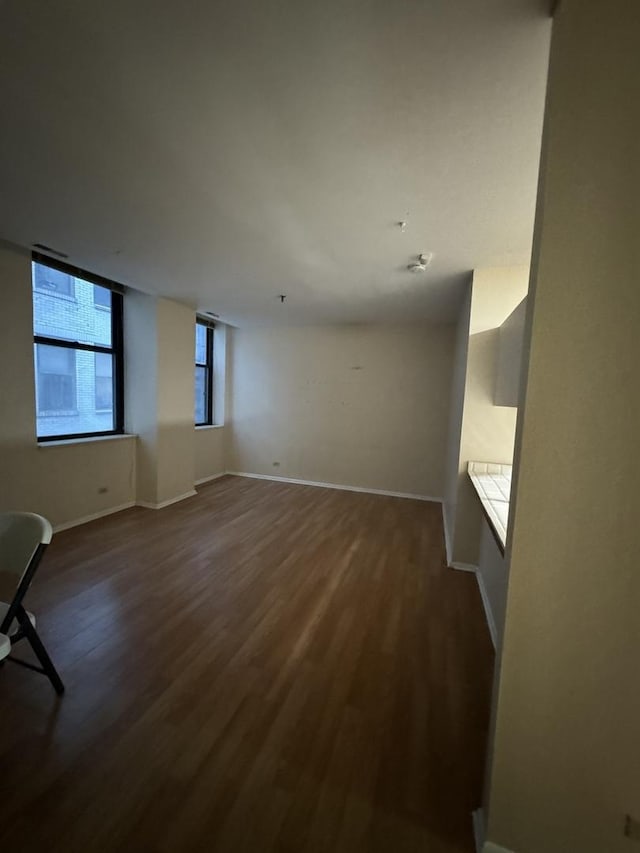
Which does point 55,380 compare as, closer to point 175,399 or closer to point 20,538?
point 175,399

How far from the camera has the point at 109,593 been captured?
235cm

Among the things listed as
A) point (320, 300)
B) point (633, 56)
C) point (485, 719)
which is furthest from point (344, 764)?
point (320, 300)

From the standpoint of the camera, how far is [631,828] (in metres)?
0.94

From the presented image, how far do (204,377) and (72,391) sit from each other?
7.43 ft

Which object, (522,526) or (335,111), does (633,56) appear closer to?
(335,111)

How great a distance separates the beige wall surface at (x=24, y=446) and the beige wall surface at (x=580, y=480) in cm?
381

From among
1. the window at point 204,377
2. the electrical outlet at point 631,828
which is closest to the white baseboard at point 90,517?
the window at point 204,377

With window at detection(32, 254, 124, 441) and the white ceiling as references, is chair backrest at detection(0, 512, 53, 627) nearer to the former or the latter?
the white ceiling

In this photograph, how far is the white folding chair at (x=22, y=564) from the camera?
4.46ft

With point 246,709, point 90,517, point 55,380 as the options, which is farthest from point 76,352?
point 246,709

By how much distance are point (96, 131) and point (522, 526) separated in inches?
89.5

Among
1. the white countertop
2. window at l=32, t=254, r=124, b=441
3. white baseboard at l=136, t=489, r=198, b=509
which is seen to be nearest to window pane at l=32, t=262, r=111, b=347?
window at l=32, t=254, r=124, b=441

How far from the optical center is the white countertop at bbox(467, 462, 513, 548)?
6.13 ft

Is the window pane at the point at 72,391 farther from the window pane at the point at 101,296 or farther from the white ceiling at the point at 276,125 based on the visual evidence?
the white ceiling at the point at 276,125
